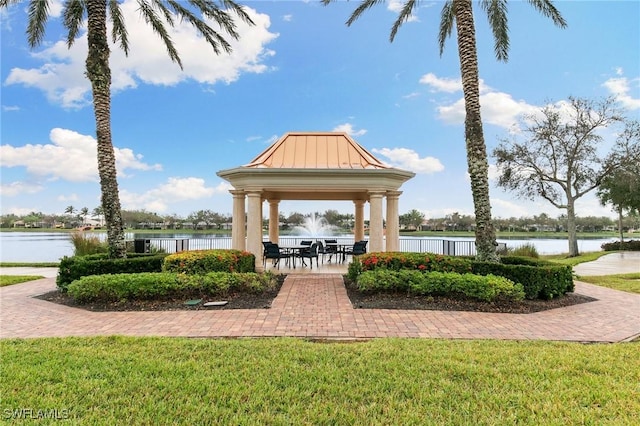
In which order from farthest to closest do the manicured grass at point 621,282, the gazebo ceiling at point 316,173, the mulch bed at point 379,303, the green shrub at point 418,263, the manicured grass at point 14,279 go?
the gazebo ceiling at point 316,173 → the manicured grass at point 14,279 → the manicured grass at point 621,282 → the green shrub at point 418,263 → the mulch bed at point 379,303

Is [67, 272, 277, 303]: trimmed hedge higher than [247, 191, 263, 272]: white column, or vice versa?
[247, 191, 263, 272]: white column

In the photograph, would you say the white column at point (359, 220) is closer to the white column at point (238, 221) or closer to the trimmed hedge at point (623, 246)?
the white column at point (238, 221)

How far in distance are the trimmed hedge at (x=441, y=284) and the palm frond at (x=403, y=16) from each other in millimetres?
9176

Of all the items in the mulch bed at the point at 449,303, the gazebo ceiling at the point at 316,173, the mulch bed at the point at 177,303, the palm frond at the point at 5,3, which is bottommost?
the mulch bed at the point at 449,303

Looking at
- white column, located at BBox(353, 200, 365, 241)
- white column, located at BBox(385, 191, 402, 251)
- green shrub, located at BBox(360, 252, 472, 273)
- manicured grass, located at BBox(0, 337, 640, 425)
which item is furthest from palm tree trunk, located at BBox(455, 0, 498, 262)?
white column, located at BBox(353, 200, 365, 241)

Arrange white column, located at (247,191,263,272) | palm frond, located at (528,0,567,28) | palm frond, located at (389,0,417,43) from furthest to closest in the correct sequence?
palm frond, located at (389,0,417,43) < white column, located at (247,191,263,272) < palm frond, located at (528,0,567,28)

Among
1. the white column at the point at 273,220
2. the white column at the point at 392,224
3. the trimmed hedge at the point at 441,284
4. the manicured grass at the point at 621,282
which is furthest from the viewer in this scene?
the white column at the point at 273,220

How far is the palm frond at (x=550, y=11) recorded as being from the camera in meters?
10.3

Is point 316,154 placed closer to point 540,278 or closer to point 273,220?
point 273,220

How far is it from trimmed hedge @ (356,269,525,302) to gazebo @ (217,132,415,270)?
3620mm

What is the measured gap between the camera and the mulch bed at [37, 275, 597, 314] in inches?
275

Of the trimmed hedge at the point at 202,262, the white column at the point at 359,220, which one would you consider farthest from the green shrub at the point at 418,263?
the white column at the point at 359,220

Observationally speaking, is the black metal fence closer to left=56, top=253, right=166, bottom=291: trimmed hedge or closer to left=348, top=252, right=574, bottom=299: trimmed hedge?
left=56, top=253, right=166, bottom=291: trimmed hedge

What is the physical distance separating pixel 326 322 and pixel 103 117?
8.22m
